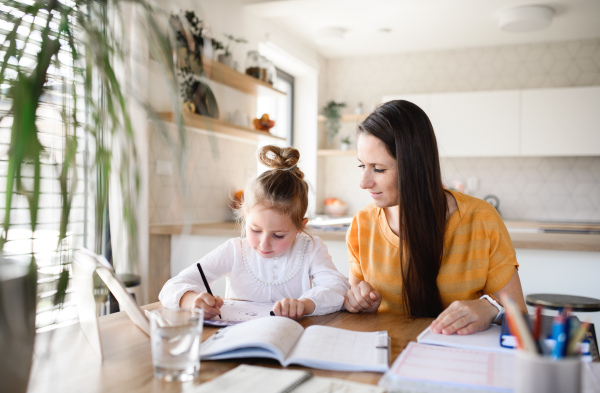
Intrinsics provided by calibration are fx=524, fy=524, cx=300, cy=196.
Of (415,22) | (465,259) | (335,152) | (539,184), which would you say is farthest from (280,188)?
(539,184)

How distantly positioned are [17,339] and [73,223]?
6.3 inches

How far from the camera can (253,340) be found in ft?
2.81

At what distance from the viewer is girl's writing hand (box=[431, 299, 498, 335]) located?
3.39 feet

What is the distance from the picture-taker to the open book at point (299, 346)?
0.83 metres

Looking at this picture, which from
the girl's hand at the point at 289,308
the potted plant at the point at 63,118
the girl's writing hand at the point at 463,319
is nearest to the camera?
the potted plant at the point at 63,118

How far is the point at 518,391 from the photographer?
2.11ft

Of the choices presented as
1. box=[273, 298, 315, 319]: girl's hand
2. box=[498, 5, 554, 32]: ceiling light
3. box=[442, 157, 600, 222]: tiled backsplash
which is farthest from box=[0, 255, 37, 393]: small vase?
box=[442, 157, 600, 222]: tiled backsplash

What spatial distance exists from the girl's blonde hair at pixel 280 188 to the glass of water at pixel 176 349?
697mm

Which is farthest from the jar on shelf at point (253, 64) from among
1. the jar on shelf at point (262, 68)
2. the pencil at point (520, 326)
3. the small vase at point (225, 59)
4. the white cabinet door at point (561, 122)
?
the pencil at point (520, 326)

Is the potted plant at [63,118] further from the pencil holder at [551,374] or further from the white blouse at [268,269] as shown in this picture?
the white blouse at [268,269]

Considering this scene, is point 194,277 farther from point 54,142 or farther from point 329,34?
point 329,34

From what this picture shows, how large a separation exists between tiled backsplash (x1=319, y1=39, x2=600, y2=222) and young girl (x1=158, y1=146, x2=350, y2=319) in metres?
3.03

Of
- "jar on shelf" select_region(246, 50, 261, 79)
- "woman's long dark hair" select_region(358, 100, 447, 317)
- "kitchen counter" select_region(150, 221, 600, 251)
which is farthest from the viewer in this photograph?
"jar on shelf" select_region(246, 50, 261, 79)

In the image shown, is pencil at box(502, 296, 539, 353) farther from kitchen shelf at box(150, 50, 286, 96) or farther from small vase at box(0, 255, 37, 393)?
kitchen shelf at box(150, 50, 286, 96)
